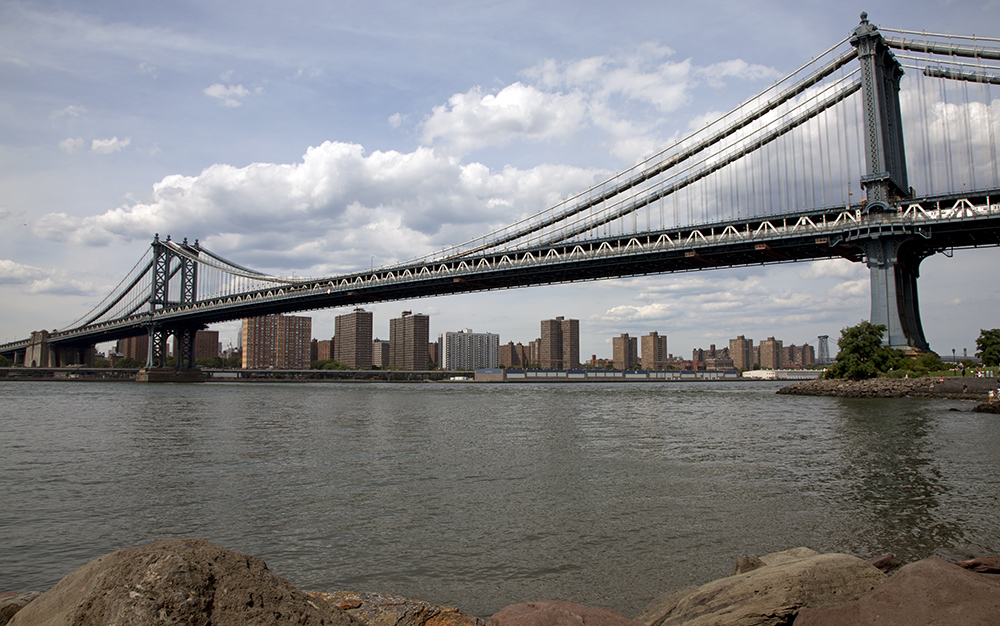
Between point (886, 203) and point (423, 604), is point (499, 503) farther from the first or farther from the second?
point (886, 203)

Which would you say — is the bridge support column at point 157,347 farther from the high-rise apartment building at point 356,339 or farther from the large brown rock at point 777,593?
the large brown rock at point 777,593

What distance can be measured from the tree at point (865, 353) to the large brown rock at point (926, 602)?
124 feet

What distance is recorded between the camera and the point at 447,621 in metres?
3.67

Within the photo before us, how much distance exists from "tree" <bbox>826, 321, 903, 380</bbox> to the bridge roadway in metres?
5.42

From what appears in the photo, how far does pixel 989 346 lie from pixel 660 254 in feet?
80.1

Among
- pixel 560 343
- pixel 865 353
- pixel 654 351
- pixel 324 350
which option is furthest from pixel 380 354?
pixel 865 353

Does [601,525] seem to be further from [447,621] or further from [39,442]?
[39,442]

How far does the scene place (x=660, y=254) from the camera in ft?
142

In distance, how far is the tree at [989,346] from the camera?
41500 mm

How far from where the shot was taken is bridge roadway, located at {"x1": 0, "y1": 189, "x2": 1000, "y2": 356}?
117 feet

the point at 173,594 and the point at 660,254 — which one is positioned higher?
the point at 660,254

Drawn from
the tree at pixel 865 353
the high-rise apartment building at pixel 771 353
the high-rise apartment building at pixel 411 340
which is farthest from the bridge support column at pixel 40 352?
the high-rise apartment building at pixel 771 353

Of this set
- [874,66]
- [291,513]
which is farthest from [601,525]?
[874,66]

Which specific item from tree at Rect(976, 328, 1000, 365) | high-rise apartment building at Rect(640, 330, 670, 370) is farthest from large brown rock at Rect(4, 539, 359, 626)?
high-rise apartment building at Rect(640, 330, 670, 370)
